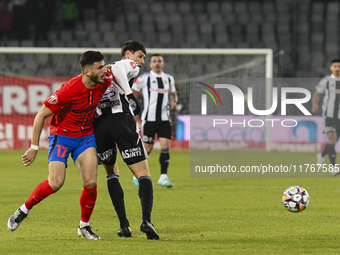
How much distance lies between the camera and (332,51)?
22.8 m

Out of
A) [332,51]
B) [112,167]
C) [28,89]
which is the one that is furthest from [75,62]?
[112,167]

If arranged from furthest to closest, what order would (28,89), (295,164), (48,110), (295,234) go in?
(28,89)
(295,164)
(295,234)
(48,110)

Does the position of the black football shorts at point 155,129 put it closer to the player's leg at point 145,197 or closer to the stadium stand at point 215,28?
the player's leg at point 145,197

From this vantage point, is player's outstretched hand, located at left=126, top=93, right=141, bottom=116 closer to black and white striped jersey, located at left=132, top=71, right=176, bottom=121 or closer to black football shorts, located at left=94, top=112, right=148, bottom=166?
black football shorts, located at left=94, top=112, right=148, bottom=166

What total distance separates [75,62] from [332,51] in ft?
34.4

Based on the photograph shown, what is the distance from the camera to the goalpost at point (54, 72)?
16391 millimetres

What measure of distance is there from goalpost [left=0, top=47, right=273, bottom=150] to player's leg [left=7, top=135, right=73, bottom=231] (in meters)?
10.6

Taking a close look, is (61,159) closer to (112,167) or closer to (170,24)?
(112,167)

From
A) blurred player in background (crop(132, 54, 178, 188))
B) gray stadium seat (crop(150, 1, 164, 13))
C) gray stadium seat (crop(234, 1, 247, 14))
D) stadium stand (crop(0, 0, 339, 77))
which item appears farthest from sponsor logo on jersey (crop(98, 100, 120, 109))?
gray stadium seat (crop(234, 1, 247, 14))

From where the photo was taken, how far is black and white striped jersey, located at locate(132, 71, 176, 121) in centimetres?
945

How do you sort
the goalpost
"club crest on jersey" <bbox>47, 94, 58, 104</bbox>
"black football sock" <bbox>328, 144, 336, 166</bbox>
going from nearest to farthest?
"club crest on jersey" <bbox>47, 94, 58, 104</bbox>, "black football sock" <bbox>328, 144, 336, 166</bbox>, the goalpost

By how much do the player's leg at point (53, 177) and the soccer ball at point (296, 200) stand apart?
8.67 feet

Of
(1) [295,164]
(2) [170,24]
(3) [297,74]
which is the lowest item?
(1) [295,164]

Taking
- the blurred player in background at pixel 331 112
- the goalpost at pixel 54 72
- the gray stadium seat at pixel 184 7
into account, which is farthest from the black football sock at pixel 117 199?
the gray stadium seat at pixel 184 7
